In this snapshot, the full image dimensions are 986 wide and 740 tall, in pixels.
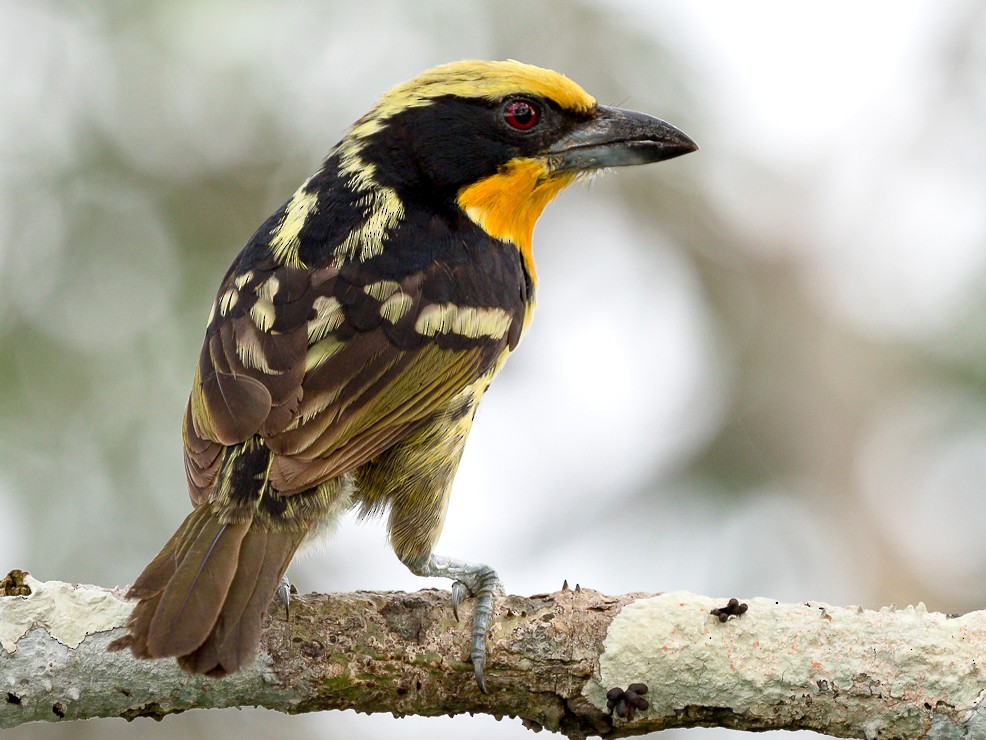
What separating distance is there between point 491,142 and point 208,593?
2111 mm

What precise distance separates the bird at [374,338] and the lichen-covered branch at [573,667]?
163 millimetres

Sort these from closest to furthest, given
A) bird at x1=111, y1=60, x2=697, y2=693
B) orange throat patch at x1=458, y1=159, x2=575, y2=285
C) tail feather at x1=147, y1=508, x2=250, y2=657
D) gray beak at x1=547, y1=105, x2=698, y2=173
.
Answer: tail feather at x1=147, y1=508, x2=250, y2=657
bird at x1=111, y1=60, x2=697, y2=693
orange throat patch at x1=458, y1=159, x2=575, y2=285
gray beak at x1=547, y1=105, x2=698, y2=173

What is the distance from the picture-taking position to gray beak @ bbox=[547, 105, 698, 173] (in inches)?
187

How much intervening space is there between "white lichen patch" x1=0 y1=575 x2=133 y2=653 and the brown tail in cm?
17

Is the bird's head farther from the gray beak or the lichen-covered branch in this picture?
the lichen-covered branch

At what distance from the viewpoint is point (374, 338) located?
13.2ft

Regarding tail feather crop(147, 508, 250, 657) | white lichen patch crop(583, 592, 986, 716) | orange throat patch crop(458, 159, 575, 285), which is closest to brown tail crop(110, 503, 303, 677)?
tail feather crop(147, 508, 250, 657)

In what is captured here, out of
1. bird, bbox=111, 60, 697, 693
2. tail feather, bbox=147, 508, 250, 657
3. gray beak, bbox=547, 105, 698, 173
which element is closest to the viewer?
tail feather, bbox=147, 508, 250, 657

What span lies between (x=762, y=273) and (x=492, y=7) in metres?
2.49

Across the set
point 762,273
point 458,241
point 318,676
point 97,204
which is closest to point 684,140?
point 458,241

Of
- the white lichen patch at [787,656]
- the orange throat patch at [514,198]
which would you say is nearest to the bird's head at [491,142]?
the orange throat patch at [514,198]

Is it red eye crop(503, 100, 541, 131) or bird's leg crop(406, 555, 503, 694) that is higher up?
red eye crop(503, 100, 541, 131)

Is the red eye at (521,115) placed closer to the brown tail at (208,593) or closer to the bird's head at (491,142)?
the bird's head at (491,142)

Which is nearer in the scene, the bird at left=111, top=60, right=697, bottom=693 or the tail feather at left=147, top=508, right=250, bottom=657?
the tail feather at left=147, top=508, right=250, bottom=657
